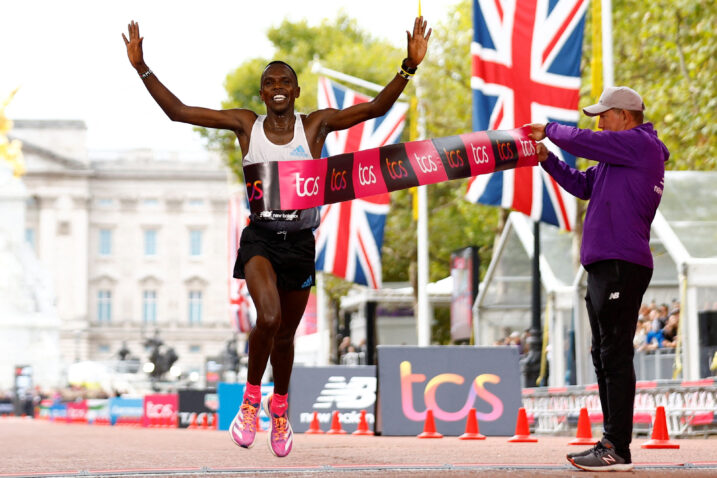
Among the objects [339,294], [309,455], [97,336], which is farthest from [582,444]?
[97,336]

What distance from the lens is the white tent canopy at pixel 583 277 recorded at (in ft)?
60.1

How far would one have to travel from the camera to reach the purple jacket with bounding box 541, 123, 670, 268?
737 centimetres

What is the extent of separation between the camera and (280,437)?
809cm

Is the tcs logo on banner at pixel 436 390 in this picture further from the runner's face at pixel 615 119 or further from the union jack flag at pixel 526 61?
the runner's face at pixel 615 119

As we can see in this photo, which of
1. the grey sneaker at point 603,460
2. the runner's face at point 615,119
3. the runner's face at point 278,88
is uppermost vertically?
the runner's face at point 278,88

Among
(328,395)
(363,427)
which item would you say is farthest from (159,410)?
(363,427)

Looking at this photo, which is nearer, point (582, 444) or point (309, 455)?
point (309, 455)

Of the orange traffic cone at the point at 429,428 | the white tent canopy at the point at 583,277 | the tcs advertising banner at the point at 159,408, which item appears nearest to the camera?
the orange traffic cone at the point at 429,428

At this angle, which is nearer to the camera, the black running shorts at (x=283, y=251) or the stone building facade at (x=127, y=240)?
the black running shorts at (x=283, y=251)

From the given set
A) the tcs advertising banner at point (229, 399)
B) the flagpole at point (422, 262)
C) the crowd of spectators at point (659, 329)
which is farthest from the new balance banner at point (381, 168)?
the flagpole at point (422, 262)

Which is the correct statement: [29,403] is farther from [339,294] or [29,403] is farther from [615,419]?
[615,419]

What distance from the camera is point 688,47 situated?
26.0 metres

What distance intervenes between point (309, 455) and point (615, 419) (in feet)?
9.71

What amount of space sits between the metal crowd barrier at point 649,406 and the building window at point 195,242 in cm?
10109
